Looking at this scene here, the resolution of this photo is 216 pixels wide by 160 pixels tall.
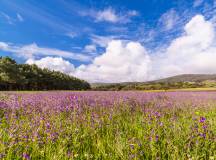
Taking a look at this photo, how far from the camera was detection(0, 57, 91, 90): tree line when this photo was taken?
41.3 meters

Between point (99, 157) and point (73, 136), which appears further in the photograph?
point (73, 136)

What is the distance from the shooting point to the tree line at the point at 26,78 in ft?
136

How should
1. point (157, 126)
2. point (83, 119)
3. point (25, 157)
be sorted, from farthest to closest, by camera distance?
1. point (83, 119)
2. point (157, 126)
3. point (25, 157)

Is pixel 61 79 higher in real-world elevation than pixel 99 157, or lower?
higher

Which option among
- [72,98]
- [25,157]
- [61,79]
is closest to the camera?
[25,157]

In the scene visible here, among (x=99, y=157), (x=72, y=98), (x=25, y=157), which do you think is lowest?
(x=99, y=157)

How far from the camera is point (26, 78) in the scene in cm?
4847

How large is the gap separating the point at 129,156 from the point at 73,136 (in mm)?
1047

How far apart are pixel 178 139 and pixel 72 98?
3867 mm

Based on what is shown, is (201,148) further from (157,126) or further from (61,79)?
(61,79)

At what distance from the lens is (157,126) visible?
2834mm

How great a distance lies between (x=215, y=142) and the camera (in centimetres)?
228

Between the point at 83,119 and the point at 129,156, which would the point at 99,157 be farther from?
the point at 83,119

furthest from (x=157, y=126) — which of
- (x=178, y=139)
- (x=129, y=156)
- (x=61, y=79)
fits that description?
(x=61, y=79)
